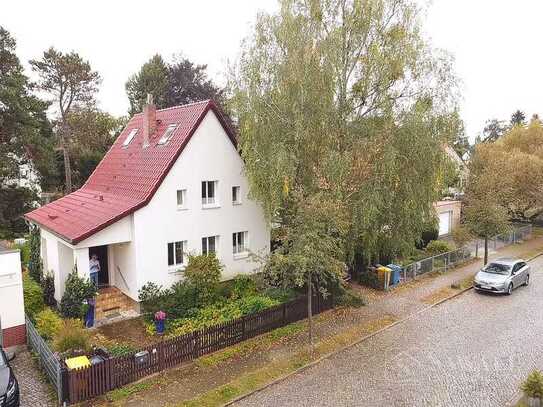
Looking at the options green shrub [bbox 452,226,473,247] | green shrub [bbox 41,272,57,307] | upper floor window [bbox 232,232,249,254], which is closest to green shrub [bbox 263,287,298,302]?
upper floor window [bbox 232,232,249,254]

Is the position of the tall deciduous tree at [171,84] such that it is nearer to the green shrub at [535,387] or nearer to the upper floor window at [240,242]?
the upper floor window at [240,242]

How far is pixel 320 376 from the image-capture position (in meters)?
12.7

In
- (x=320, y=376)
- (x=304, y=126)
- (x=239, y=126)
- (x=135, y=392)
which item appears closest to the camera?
(x=135, y=392)

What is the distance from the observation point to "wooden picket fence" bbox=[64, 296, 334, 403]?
11094mm

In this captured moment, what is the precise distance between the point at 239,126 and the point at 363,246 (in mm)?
7933

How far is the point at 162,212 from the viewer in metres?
17.7

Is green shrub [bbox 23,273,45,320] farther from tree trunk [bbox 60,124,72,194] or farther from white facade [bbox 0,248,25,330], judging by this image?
tree trunk [bbox 60,124,72,194]

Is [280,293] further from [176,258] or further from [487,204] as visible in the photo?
[487,204]

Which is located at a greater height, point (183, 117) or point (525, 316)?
point (183, 117)

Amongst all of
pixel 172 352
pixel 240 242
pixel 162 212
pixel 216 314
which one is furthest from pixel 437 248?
pixel 172 352

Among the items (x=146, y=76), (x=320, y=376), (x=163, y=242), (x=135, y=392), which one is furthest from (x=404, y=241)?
(x=146, y=76)

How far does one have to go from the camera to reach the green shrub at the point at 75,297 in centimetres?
1552

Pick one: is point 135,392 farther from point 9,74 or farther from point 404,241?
point 9,74

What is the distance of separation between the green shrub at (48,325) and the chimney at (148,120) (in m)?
9.21
